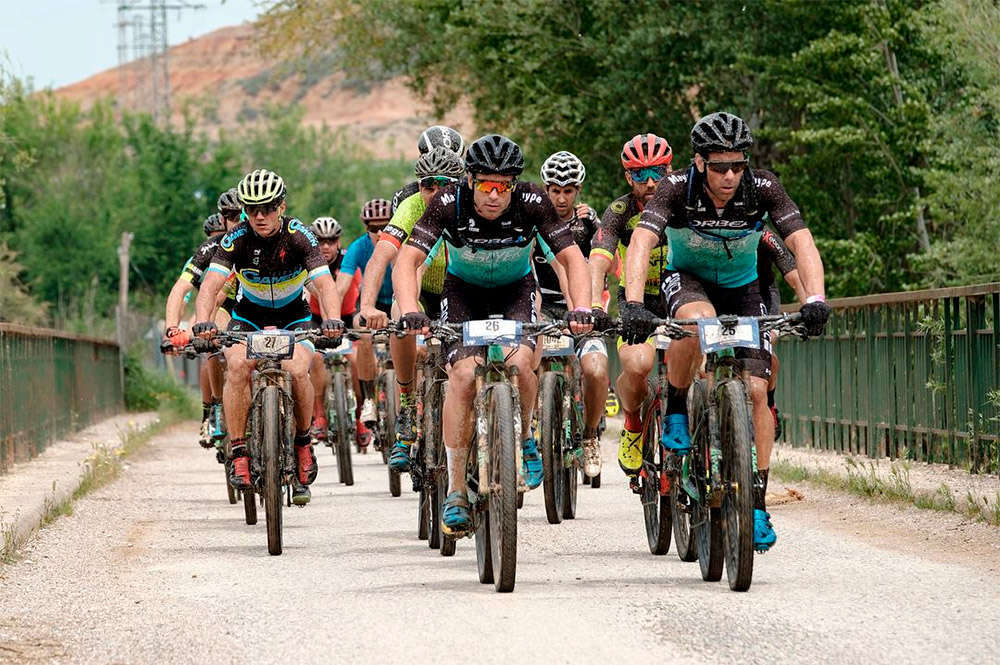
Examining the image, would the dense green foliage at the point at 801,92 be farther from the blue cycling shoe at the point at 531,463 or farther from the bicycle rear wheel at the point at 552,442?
the blue cycling shoe at the point at 531,463

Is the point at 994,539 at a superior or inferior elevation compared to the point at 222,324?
inferior

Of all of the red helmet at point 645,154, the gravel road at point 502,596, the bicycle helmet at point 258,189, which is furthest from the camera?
the red helmet at point 645,154

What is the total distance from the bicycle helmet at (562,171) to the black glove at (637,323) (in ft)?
15.0

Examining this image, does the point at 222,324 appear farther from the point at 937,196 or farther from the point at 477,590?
the point at 937,196

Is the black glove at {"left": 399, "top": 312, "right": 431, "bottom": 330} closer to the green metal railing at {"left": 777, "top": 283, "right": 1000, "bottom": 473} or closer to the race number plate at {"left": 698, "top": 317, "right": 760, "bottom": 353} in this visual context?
the race number plate at {"left": 698, "top": 317, "right": 760, "bottom": 353}

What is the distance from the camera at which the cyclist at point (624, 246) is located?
11219 millimetres

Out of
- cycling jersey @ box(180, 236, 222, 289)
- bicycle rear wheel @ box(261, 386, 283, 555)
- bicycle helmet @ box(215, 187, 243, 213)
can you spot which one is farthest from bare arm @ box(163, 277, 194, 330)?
bicycle helmet @ box(215, 187, 243, 213)

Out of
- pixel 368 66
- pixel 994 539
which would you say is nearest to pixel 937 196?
pixel 994 539

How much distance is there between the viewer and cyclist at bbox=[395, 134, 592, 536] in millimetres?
9477

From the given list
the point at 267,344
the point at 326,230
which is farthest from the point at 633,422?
the point at 326,230

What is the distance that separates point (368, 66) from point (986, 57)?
705 inches

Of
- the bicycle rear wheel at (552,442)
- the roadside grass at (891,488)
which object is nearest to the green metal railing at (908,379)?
the roadside grass at (891,488)

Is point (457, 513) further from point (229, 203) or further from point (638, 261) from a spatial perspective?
point (229, 203)

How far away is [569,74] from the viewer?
3130 centimetres
